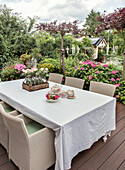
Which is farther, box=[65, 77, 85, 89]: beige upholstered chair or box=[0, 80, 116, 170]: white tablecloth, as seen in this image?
box=[65, 77, 85, 89]: beige upholstered chair

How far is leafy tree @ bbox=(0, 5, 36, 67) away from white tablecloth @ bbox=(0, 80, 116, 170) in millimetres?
4312

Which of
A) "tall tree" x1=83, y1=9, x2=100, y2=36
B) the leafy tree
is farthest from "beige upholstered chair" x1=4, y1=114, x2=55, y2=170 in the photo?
the leafy tree

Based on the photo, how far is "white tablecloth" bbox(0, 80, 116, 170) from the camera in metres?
1.40

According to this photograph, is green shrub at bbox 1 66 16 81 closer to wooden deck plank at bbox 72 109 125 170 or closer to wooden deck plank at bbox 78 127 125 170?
wooden deck plank at bbox 72 109 125 170

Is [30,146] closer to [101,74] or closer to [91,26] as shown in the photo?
[101,74]

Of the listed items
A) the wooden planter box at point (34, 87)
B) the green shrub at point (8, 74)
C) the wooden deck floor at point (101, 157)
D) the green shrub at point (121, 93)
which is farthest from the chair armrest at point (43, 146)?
the green shrub at point (8, 74)

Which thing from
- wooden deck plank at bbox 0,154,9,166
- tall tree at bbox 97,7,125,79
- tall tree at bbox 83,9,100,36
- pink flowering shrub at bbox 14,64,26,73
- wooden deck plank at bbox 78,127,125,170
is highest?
tall tree at bbox 83,9,100,36

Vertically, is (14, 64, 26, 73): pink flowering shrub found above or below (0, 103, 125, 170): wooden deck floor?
above

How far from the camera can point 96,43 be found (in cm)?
709

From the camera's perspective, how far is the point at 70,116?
1.51 meters

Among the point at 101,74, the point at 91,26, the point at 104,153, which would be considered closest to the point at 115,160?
the point at 104,153

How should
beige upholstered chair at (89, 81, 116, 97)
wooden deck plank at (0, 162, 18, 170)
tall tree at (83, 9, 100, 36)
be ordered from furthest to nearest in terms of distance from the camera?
tall tree at (83, 9, 100, 36)
beige upholstered chair at (89, 81, 116, 97)
wooden deck plank at (0, 162, 18, 170)

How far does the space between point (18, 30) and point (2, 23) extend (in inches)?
29.6

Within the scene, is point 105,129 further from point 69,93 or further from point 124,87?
point 124,87
